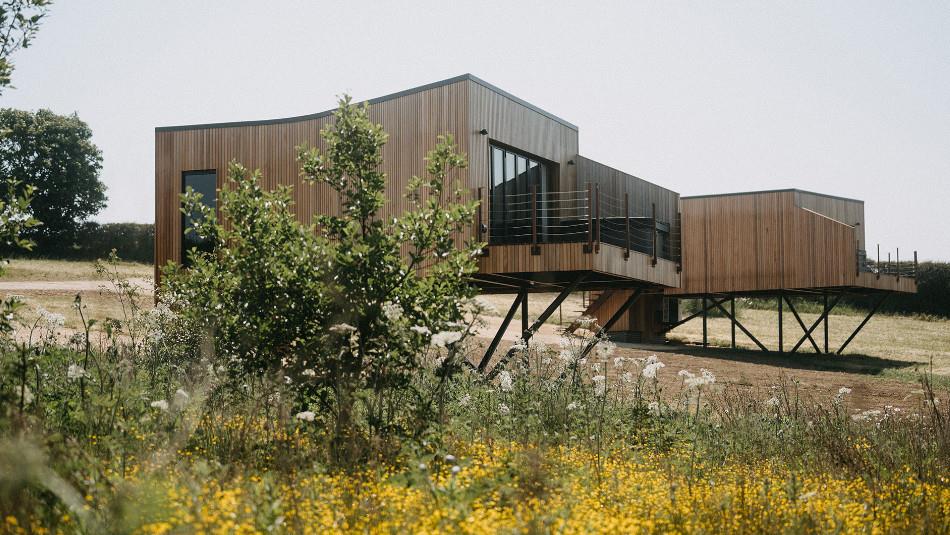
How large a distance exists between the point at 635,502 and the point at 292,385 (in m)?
3.15

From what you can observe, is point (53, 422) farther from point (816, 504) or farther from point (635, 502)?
point (816, 504)

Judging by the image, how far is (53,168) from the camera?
151 feet

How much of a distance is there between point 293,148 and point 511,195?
5.30 m

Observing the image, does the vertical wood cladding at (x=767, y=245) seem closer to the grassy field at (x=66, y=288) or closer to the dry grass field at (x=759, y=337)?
the dry grass field at (x=759, y=337)

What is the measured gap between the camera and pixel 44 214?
43844 mm

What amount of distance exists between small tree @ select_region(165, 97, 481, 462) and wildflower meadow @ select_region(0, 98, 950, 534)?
21 millimetres

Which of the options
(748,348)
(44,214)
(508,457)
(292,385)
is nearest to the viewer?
(508,457)

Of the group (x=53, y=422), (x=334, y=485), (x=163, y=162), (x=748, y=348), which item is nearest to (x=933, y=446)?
(x=334, y=485)

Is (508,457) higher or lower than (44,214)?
lower

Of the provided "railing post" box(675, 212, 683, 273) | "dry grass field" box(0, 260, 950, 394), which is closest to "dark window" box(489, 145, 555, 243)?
"dry grass field" box(0, 260, 950, 394)

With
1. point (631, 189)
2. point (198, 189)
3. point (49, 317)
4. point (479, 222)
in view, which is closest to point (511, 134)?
point (479, 222)

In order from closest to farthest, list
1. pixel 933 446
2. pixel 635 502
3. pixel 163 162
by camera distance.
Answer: pixel 635 502 → pixel 933 446 → pixel 163 162

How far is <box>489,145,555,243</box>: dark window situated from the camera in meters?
15.3

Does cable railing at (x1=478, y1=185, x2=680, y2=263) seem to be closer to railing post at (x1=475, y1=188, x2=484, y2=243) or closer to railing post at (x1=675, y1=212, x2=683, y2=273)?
railing post at (x1=475, y1=188, x2=484, y2=243)
